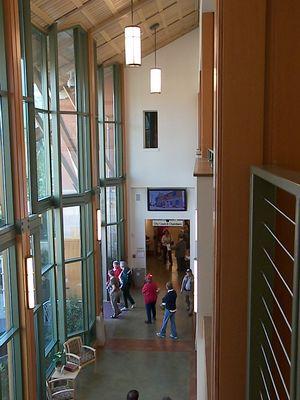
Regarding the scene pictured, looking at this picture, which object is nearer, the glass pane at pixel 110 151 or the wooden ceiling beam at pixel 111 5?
the wooden ceiling beam at pixel 111 5

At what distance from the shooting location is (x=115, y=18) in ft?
38.6

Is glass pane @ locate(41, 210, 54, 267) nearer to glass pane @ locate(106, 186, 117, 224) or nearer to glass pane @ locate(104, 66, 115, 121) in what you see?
glass pane @ locate(106, 186, 117, 224)

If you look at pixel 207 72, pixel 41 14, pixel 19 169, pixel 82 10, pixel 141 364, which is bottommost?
pixel 141 364

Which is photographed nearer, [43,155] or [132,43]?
[132,43]

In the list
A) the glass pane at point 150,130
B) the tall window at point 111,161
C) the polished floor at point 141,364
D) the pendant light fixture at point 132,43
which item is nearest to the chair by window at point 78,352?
the polished floor at point 141,364

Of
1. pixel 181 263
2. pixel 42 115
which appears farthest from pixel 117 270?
pixel 42 115

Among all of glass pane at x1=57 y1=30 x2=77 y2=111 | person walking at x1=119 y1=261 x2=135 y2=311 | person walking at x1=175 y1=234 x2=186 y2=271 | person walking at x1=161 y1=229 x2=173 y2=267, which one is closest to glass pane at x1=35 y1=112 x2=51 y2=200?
glass pane at x1=57 y1=30 x2=77 y2=111

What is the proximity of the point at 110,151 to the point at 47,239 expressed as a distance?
21.7ft

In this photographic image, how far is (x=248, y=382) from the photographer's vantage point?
2.13 metres

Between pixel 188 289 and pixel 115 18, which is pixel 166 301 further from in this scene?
pixel 115 18

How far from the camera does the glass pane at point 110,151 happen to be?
53.6ft

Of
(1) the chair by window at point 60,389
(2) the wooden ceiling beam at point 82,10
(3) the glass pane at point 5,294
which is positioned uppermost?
(2) the wooden ceiling beam at point 82,10

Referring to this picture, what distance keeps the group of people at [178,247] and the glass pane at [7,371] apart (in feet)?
34.9

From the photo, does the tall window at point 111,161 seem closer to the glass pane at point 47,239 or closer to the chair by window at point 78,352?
the glass pane at point 47,239
